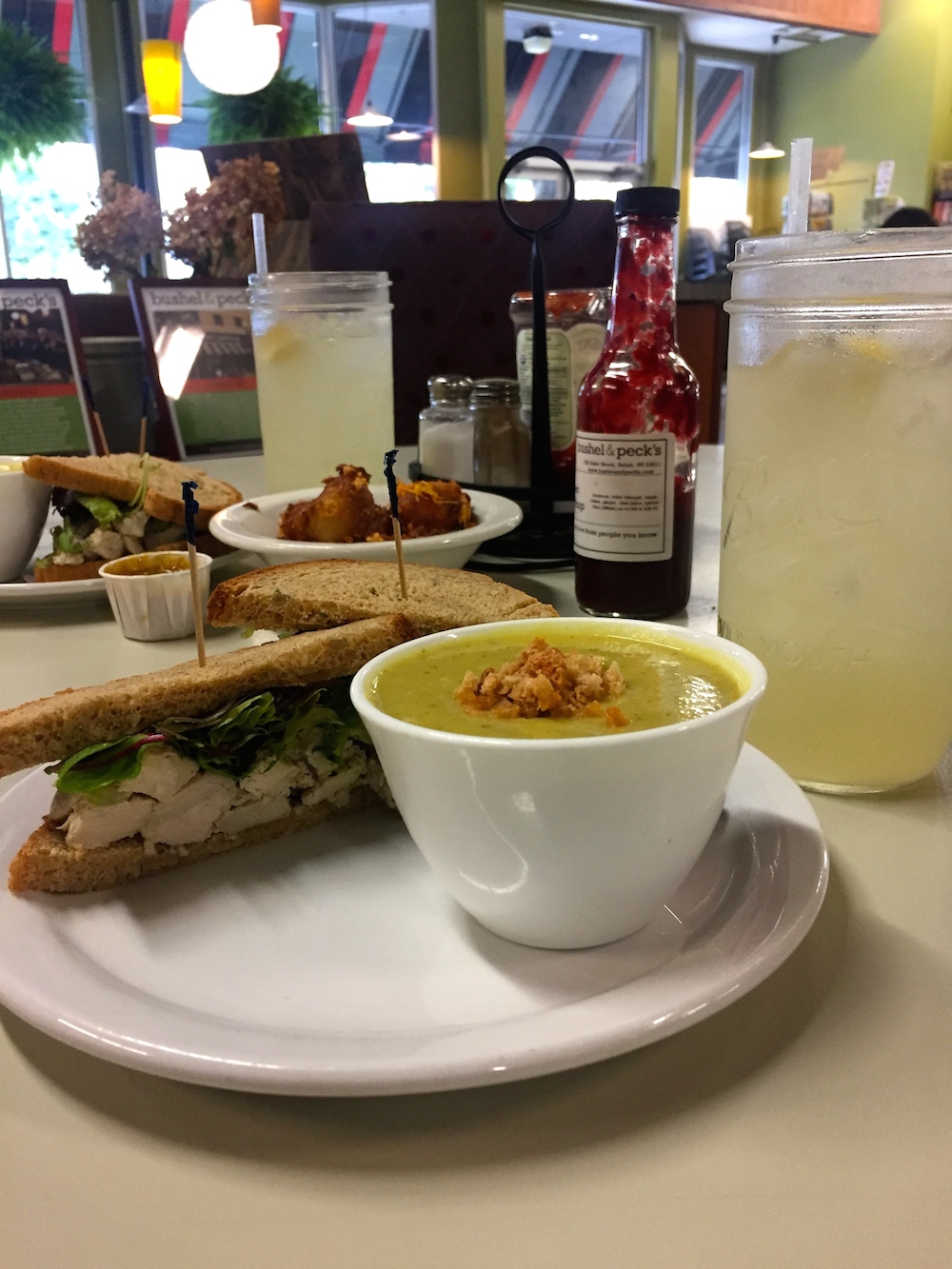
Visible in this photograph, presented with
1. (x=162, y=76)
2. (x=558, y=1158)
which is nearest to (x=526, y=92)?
(x=162, y=76)

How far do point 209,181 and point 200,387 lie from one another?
2.75 ft

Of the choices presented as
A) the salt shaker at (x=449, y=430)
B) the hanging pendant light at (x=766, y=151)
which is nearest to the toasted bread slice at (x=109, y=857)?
the salt shaker at (x=449, y=430)

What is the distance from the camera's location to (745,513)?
40.1 inches

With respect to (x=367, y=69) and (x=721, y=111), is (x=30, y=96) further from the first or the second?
(x=721, y=111)

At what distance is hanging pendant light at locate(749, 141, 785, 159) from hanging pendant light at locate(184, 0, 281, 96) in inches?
336

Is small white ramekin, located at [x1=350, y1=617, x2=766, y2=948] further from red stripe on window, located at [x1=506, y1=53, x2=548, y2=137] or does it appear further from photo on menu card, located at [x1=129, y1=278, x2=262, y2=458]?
red stripe on window, located at [x1=506, y1=53, x2=548, y2=137]

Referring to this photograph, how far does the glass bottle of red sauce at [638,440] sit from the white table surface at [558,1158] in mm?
815

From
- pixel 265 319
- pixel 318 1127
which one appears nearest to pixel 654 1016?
pixel 318 1127

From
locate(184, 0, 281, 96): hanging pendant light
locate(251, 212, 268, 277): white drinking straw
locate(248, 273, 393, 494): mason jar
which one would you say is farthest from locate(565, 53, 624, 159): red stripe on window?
locate(248, 273, 393, 494): mason jar

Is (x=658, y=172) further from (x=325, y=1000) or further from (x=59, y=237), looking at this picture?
(x=325, y=1000)

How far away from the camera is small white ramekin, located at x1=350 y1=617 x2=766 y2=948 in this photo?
647 mm

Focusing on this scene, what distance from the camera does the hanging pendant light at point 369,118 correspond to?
397 inches

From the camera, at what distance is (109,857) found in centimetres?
88

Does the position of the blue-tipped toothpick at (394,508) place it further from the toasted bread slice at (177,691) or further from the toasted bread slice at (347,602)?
the toasted bread slice at (177,691)
